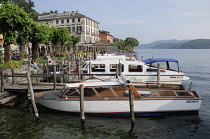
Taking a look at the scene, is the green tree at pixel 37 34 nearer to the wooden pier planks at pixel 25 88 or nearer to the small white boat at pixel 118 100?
the wooden pier planks at pixel 25 88

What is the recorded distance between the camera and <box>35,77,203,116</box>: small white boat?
12.6 meters


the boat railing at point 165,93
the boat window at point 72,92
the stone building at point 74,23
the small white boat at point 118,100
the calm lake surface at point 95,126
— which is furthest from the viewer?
the stone building at point 74,23

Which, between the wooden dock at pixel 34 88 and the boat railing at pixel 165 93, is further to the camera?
the wooden dock at pixel 34 88

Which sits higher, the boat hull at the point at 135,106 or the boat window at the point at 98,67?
the boat window at the point at 98,67

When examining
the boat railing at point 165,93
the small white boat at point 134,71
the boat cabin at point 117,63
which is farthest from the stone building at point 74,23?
the boat railing at point 165,93

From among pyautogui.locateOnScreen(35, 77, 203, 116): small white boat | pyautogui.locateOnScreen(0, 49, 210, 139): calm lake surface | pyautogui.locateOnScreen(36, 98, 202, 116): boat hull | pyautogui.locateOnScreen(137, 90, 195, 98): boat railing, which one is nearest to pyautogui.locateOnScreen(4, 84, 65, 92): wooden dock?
pyautogui.locateOnScreen(0, 49, 210, 139): calm lake surface

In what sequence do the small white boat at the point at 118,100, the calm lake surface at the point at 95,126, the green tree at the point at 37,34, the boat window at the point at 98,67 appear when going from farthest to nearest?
the green tree at the point at 37,34, the boat window at the point at 98,67, the small white boat at the point at 118,100, the calm lake surface at the point at 95,126

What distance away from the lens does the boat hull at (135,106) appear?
41.4ft

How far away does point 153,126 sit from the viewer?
12.1 m

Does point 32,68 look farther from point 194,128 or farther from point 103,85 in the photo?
point 194,128

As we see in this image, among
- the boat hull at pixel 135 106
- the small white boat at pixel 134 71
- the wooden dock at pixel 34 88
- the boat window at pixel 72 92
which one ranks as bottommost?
the boat hull at pixel 135 106

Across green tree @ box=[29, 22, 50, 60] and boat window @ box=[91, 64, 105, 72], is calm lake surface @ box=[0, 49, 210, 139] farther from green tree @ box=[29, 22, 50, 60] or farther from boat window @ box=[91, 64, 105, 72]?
green tree @ box=[29, 22, 50, 60]

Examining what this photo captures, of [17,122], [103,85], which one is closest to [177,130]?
[103,85]

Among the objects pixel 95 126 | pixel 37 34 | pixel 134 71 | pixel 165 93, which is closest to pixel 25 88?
pixel 95 126
